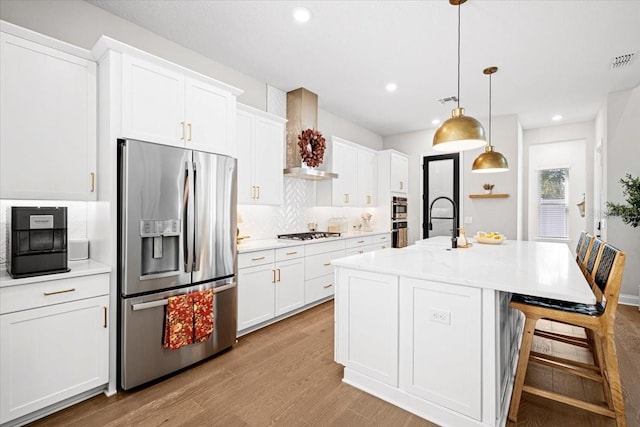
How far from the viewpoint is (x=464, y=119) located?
2338 millimetres

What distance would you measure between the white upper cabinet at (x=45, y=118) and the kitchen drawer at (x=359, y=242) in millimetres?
3261

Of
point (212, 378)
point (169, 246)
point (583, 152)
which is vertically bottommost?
point (212, 378)

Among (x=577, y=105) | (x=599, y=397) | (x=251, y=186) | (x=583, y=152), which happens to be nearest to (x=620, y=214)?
(x=577, y=105)

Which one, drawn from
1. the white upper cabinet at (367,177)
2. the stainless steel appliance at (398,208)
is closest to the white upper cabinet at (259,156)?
the white upper cabinet at (367,177)

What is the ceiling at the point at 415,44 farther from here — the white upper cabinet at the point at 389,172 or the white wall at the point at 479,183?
the white upper cabinet at the point at 389,172

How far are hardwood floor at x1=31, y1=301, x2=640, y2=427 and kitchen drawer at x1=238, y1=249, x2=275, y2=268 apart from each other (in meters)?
0.80

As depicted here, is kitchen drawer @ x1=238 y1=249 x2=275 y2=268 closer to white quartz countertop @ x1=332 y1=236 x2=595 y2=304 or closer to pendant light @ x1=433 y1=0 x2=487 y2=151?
white quartz countertop @ x1=332 y1=236 x2=595 y2=304

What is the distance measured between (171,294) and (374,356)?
1564 millimetres

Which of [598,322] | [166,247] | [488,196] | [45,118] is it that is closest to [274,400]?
[166,247]

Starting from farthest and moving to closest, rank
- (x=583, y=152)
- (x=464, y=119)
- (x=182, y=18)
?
1. (x=583, y=152)
2. (x=182, y=18)
3. (x=464, y=119)

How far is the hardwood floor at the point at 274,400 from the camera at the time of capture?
1907 mm

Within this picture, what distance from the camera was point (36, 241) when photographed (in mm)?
1943

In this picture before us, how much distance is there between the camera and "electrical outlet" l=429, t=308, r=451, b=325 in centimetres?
182

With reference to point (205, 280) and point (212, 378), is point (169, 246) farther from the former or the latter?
point (212, 378)
